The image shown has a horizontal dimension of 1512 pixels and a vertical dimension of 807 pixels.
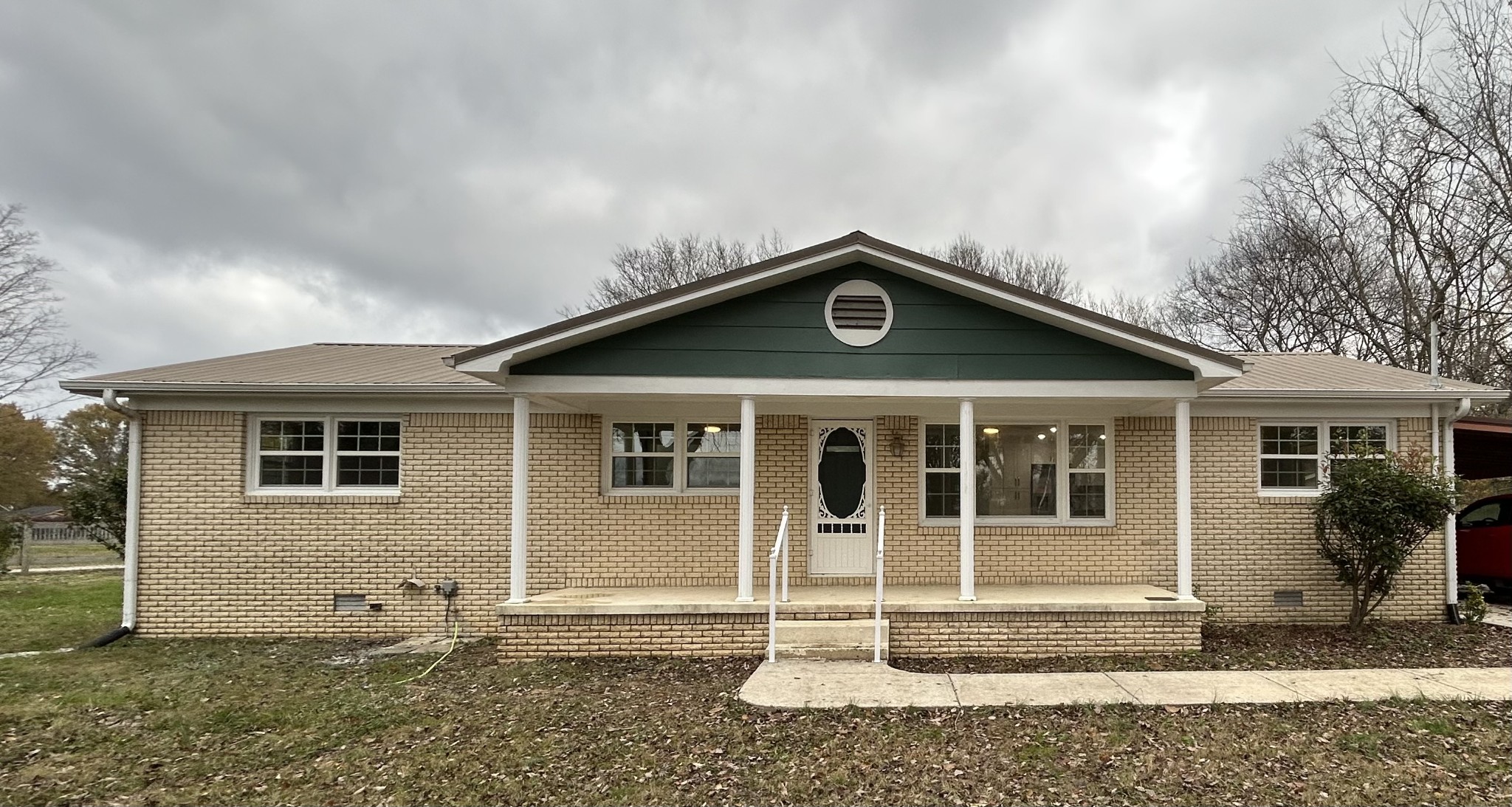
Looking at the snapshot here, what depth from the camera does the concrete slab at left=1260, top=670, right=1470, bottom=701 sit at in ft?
17.0

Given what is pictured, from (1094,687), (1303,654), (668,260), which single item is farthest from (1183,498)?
(668,260)

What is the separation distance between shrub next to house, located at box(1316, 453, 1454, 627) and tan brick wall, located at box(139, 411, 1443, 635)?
0.54m

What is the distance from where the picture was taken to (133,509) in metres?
7.68

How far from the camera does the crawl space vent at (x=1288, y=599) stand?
7.93 metres

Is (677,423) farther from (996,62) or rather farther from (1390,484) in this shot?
(996,62)

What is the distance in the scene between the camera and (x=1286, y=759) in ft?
13.5

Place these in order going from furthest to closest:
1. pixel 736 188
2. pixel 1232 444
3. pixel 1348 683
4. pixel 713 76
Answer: pixel 736 188 < pixel 713 76 < pixel 1232 444 < pixel 1348 683

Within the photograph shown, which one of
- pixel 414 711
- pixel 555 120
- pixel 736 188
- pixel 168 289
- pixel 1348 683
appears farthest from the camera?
pixel 168 289

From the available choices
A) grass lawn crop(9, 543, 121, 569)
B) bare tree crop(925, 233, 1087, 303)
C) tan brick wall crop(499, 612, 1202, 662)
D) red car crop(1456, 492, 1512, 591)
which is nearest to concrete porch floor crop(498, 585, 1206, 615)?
tan brick wall crop(499, 612, 1202, 662)

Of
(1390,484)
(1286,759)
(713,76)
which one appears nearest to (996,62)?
(713,76)

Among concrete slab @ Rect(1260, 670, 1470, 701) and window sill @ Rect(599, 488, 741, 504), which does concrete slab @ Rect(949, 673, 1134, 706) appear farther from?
window sill @ Rect(599, 488, 741, 504)

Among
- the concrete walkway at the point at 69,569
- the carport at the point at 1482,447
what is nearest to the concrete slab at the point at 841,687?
the carport at the point at 1482,447

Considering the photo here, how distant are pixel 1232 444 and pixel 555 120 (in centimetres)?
1388

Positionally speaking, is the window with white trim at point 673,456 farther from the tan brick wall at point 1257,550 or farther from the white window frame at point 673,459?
the tan brick wall at point 1257,550
